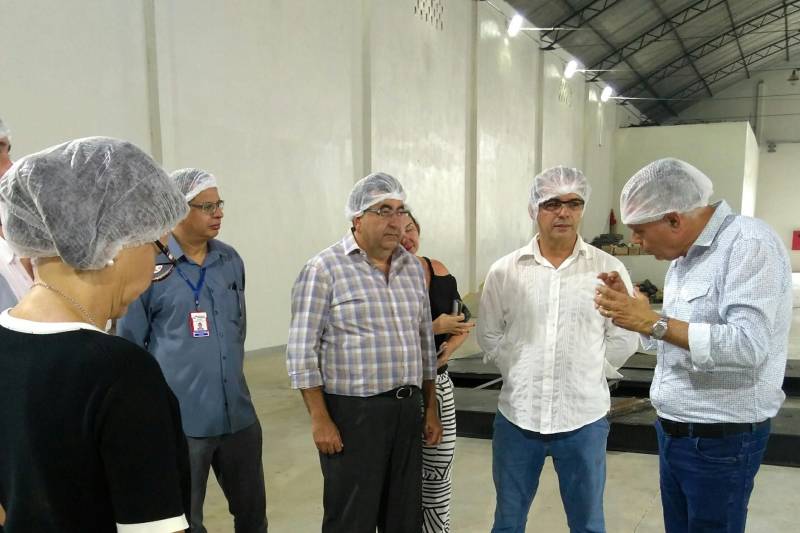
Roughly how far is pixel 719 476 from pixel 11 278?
200 cm

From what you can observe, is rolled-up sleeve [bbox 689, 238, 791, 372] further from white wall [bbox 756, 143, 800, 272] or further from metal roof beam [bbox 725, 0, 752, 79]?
white wall [bbox 756, 143, 800, 272]

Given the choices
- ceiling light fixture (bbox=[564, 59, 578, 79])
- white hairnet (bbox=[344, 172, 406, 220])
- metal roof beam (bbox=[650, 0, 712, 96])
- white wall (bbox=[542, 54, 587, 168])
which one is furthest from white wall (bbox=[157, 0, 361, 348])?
metal roof beam (bbox=[650, 0, 712, 96])

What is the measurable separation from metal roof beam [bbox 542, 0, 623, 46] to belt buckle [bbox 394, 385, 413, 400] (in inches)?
486

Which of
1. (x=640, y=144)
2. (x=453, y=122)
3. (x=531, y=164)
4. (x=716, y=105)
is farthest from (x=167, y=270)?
(x=716, y=105)

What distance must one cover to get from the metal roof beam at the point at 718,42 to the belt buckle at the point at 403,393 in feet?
59.7

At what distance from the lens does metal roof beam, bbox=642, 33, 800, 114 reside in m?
19.0

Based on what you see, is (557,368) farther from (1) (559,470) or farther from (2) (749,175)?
(2) (749,175)

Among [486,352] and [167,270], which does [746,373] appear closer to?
[486,352]

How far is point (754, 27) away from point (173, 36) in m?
17.5

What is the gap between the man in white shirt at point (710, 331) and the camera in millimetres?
1510

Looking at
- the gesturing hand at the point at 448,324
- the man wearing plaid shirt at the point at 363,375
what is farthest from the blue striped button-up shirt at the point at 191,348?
the gesturing hand at the point at 448,324

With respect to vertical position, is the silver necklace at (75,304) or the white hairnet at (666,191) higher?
the white hairnet at (666,191)

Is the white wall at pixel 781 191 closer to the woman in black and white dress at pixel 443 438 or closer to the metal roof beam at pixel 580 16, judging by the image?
the metal roof beam at pixel 580 16

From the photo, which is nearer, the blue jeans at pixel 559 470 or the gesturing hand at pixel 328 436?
the gesturing hand at pixel 328 436
